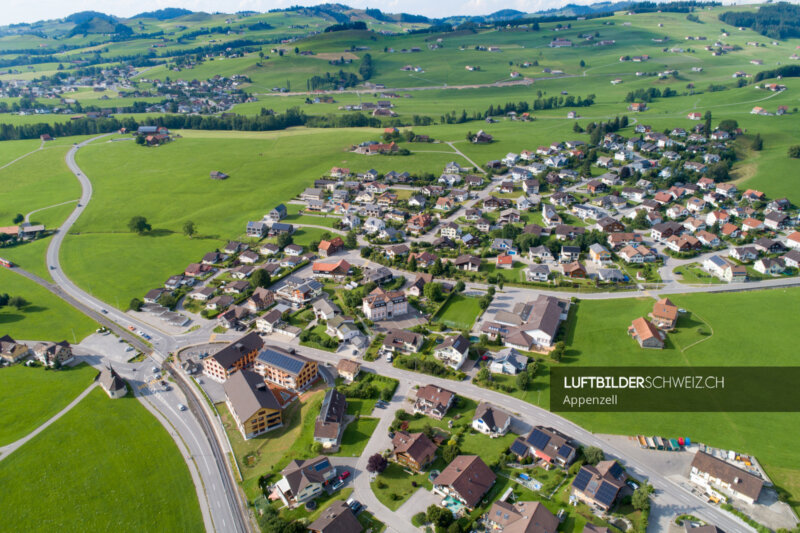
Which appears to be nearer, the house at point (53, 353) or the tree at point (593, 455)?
the tree at point (593, 455)

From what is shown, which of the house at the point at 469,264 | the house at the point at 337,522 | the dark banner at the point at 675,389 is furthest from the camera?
the house at the point at 469,264

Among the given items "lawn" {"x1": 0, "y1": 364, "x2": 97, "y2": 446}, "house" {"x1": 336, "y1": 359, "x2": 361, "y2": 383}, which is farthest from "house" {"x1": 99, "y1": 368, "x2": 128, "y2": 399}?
"house" {"x1": 336, "y1": 359, "x2": 361, "y2": 383}

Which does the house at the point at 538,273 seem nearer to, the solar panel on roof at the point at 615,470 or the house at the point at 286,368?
the house at the point at 286,368

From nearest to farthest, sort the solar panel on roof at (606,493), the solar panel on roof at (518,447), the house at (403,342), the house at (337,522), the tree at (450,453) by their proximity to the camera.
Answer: the house at (337,522) < the solar panel on roof at (606,493) < the tree at (450,453) < the solar panel on roof at (518,447) < the house at (403,342)

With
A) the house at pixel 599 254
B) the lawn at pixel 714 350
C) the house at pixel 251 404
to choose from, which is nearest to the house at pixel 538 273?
the lawn at pixel 714 350

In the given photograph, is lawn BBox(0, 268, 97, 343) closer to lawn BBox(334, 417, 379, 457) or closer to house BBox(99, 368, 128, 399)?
house BBox(99, 368, 128, 399)

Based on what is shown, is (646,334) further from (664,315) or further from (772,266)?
(772,266)

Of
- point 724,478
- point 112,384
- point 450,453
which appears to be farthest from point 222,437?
point 724,478
